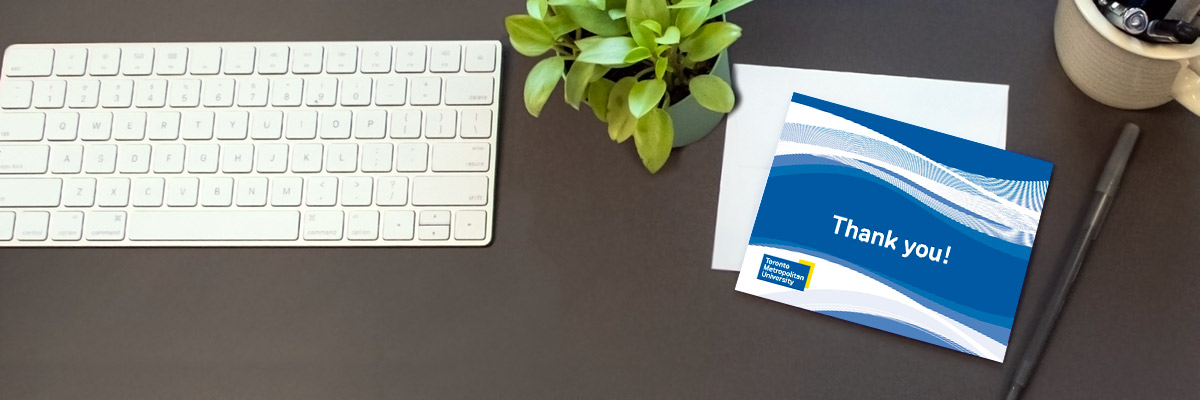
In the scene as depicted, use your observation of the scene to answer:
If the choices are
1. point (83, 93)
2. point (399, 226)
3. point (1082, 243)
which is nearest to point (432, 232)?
point (399, 226)

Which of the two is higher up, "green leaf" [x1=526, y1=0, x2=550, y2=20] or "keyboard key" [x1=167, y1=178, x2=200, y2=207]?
"green leaf" [x1=526, y1=0, x2=550, y2=20]

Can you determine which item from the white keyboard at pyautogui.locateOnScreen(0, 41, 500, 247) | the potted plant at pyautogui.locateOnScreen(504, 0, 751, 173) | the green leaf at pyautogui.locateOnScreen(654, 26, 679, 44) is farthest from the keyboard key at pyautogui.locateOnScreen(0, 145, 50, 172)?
the green leaf at pyautogui.locateOnScreen(654, 26, 679, 44)

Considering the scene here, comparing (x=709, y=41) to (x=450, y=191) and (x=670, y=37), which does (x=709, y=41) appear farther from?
(x=450, y=191)

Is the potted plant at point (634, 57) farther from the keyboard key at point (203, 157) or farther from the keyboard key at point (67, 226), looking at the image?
the keyboard key at point (67, 226)

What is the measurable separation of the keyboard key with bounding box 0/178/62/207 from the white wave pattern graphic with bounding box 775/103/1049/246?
2.00 feet

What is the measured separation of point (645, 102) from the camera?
0.53 m

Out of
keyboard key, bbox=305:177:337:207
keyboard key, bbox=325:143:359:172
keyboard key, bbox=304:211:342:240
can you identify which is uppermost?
keyboard key, bbox=325:143:359:172

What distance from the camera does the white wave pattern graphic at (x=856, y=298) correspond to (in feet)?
2.03

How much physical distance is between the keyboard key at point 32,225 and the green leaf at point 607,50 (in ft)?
1.61

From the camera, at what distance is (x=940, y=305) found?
624mm

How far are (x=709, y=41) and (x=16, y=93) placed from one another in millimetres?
610

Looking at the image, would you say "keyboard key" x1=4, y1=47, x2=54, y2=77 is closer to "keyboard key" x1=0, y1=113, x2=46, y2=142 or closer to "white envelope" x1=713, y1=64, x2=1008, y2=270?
"keyboard key" x1=0, y1=113, x2=46, y2=142

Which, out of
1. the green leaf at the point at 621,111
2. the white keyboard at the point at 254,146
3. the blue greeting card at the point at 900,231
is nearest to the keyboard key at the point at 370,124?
the white keyboard at the point at 254,146

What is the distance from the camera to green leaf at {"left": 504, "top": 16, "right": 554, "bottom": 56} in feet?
1.82
